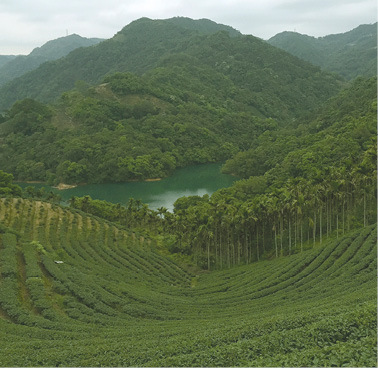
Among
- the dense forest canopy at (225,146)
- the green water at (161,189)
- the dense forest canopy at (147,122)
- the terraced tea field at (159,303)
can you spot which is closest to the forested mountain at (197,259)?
the terraced tea field at (159,303)

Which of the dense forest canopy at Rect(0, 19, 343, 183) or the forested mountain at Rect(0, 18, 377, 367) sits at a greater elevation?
the dense forest canopy at Rect(0, 19, 343, 183)

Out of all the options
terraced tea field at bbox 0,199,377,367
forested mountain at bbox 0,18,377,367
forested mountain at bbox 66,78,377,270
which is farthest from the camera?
forested mountain at bbox 66,78,377,270

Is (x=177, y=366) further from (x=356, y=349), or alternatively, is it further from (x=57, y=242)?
(x=57, y=242)

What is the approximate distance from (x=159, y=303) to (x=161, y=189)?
63836 millimetres

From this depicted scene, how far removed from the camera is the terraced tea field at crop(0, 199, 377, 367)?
43.3ft

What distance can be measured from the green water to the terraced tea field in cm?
3335

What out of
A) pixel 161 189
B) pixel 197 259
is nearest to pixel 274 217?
pixel 197 259

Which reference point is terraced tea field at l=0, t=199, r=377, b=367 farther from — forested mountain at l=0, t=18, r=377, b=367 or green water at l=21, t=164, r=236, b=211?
green water at l=21, t=164, r=236, b=211

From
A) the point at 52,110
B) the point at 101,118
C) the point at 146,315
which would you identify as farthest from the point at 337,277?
the point at 52,110

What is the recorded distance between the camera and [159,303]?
27.9 m

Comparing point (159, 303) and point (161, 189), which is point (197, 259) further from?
point (161, 189)

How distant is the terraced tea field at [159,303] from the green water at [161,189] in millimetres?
33348

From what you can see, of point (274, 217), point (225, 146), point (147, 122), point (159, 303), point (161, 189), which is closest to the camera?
point (159, 303)

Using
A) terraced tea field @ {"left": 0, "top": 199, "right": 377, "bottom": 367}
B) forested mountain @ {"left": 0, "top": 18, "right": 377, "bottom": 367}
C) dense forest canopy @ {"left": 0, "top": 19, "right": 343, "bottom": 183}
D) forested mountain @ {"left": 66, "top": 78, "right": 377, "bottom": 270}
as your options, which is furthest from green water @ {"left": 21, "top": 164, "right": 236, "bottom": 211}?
terraced tea field @ {"left": 0, "top": 199, "right": 377, "bottom": 367}
